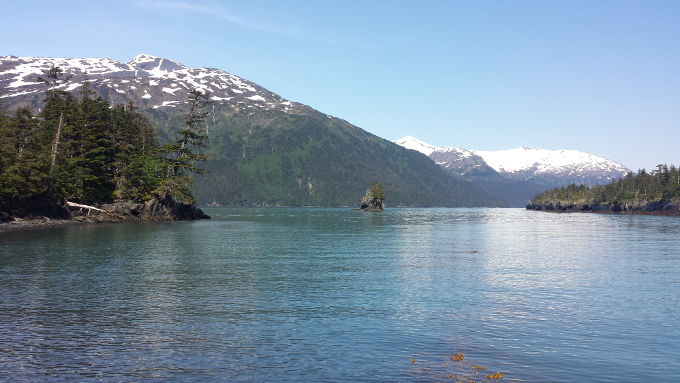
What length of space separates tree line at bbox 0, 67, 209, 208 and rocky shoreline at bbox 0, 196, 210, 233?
2573 millimetres

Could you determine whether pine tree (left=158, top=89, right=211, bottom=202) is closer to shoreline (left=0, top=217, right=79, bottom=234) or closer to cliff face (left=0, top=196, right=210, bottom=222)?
cliff face (left=0, top=196, right=210, bottom=222)

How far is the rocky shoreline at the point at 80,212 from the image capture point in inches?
4341

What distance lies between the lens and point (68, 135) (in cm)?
13325

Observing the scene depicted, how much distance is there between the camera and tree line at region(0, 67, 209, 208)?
349 feet

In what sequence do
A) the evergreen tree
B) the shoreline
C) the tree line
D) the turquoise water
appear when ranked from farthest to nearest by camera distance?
the tree line → the shoreline → the evergreen tree → the turquoise water

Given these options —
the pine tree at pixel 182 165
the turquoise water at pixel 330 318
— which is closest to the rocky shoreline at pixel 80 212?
the pine tree at pixel 182 165

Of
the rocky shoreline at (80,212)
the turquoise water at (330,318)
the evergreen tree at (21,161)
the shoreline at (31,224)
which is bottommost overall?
the turquoise water at (330,318)

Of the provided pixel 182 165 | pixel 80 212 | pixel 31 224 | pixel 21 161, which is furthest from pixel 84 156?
pixel 182 165

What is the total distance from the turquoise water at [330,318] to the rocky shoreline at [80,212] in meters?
49.9

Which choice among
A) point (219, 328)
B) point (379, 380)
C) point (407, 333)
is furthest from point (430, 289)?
point (379, 380)

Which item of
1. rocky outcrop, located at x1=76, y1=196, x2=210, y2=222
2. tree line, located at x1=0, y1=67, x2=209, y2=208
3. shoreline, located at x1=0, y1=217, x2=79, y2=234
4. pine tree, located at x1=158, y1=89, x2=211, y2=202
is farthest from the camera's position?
pine tree, located at x1=158, y1=89, x2=211, y2=202

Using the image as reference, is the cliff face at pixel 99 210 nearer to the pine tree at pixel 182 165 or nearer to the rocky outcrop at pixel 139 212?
the rocky outcrop at pixel 139 212

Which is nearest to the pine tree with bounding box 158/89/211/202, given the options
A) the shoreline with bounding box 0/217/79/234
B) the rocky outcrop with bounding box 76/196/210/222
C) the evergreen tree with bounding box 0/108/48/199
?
the rocky outcrop with bounding box 76/196/210/222

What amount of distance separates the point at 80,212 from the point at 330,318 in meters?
119
